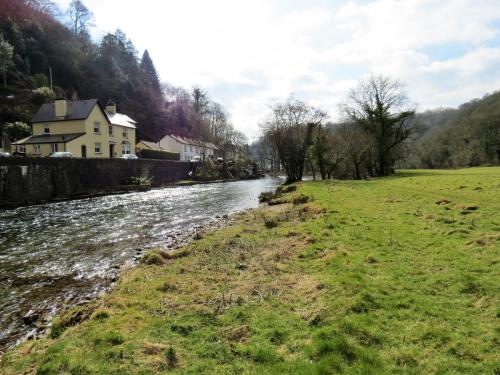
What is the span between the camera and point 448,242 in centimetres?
898

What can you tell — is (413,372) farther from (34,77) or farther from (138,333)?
(34,77)

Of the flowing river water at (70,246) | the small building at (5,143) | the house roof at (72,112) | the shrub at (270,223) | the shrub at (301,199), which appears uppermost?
the house roof at (72,112)

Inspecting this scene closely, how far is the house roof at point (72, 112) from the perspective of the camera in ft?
153

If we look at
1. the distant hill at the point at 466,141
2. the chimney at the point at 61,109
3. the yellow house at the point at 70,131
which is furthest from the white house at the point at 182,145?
the distant hill at the point at 466,141

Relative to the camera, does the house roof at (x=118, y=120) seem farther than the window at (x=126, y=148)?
No

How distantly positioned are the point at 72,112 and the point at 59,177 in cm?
2049

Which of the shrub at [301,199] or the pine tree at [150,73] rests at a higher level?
the pine tree at [150,73]

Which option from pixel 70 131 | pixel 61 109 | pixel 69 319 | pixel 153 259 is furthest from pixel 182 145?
pixel 69 319

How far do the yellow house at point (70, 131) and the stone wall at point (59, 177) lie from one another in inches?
356

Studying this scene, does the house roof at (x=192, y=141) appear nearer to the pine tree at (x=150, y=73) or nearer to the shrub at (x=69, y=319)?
the pine tree at (x=150, y=73)

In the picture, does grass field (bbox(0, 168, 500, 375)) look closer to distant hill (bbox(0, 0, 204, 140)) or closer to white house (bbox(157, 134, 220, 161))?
distant hill (bbox(0, 0, 204, 140))

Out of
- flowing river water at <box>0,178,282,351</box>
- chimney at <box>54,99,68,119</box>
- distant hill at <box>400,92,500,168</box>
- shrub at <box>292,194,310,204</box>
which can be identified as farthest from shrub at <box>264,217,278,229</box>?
distant hill at <box>400,92,500,168</box>

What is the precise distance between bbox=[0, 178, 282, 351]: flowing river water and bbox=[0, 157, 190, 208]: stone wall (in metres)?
2.83

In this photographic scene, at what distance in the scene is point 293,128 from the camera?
41906mm
